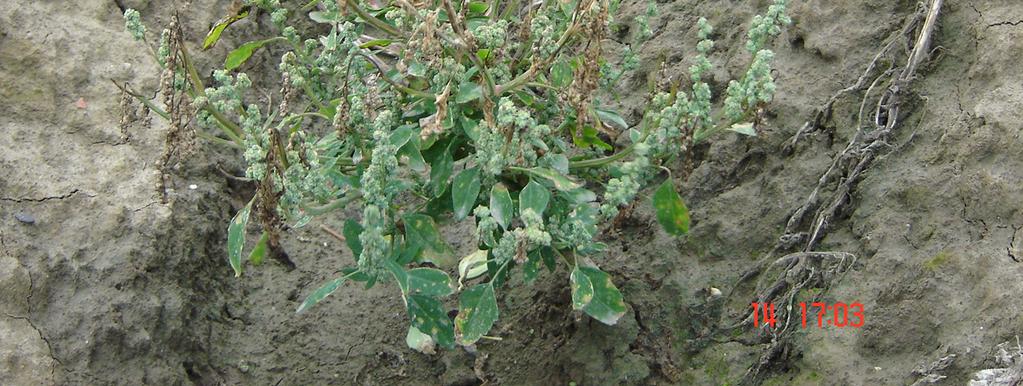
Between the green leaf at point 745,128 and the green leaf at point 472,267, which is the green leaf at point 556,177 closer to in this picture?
the green leaf at point 745,128

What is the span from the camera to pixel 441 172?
245cm

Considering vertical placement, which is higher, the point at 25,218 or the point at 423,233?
the point at 423,233

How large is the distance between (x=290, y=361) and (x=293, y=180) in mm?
953

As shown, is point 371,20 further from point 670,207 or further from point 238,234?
point 670,207

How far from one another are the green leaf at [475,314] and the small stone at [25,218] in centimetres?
124

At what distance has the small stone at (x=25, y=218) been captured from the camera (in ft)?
9.12

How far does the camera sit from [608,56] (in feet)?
11.4

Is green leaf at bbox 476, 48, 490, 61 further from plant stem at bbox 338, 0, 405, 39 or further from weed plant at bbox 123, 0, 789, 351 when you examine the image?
plant stem at bbox 338, 0, 405, 39

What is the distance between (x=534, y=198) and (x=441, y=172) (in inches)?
11.5

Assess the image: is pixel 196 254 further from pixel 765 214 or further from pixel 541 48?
pixel 765 214

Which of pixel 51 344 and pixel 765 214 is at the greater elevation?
pixel 765 214

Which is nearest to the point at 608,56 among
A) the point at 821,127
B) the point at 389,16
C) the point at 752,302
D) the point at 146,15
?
the point at 821,127
